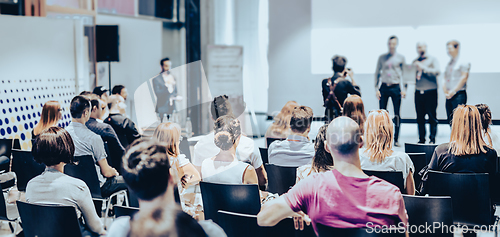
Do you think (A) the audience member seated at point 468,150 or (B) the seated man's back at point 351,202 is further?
(A) the audience member seated at point 468,150

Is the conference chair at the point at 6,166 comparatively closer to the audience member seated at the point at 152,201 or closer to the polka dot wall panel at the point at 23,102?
the polka dot wall panel at the point at 23,102

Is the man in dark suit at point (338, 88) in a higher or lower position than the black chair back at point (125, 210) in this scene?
higher

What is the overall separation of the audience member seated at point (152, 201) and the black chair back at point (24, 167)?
8.28 ft

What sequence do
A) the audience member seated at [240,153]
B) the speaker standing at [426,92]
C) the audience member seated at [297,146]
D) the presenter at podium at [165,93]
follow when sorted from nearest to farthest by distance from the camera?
the audience member seated at [240,153] < the audience member seated at [297,146] < the speaker standing at [426,92] < the presenter at podium at [165,93]

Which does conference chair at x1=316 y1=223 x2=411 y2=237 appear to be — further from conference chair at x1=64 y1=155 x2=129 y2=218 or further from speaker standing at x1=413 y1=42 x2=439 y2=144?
speaker standing at x1=413 y1=42 x2=439 y2=144

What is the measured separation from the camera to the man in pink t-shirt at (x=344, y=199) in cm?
174

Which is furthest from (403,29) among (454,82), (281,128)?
(281,128)

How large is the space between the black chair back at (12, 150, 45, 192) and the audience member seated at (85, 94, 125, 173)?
1.94ft

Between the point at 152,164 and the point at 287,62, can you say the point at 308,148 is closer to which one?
the point at 152,164

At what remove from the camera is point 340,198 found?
1.74m

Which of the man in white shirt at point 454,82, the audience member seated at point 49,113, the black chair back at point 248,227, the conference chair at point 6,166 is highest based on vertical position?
the man in white shirt at point 454,82

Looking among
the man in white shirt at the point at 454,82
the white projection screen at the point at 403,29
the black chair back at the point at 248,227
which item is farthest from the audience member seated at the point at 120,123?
the white projection screen at the point at 403,29

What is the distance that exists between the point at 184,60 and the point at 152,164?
8247 millimetres

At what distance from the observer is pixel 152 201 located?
4.66ft
